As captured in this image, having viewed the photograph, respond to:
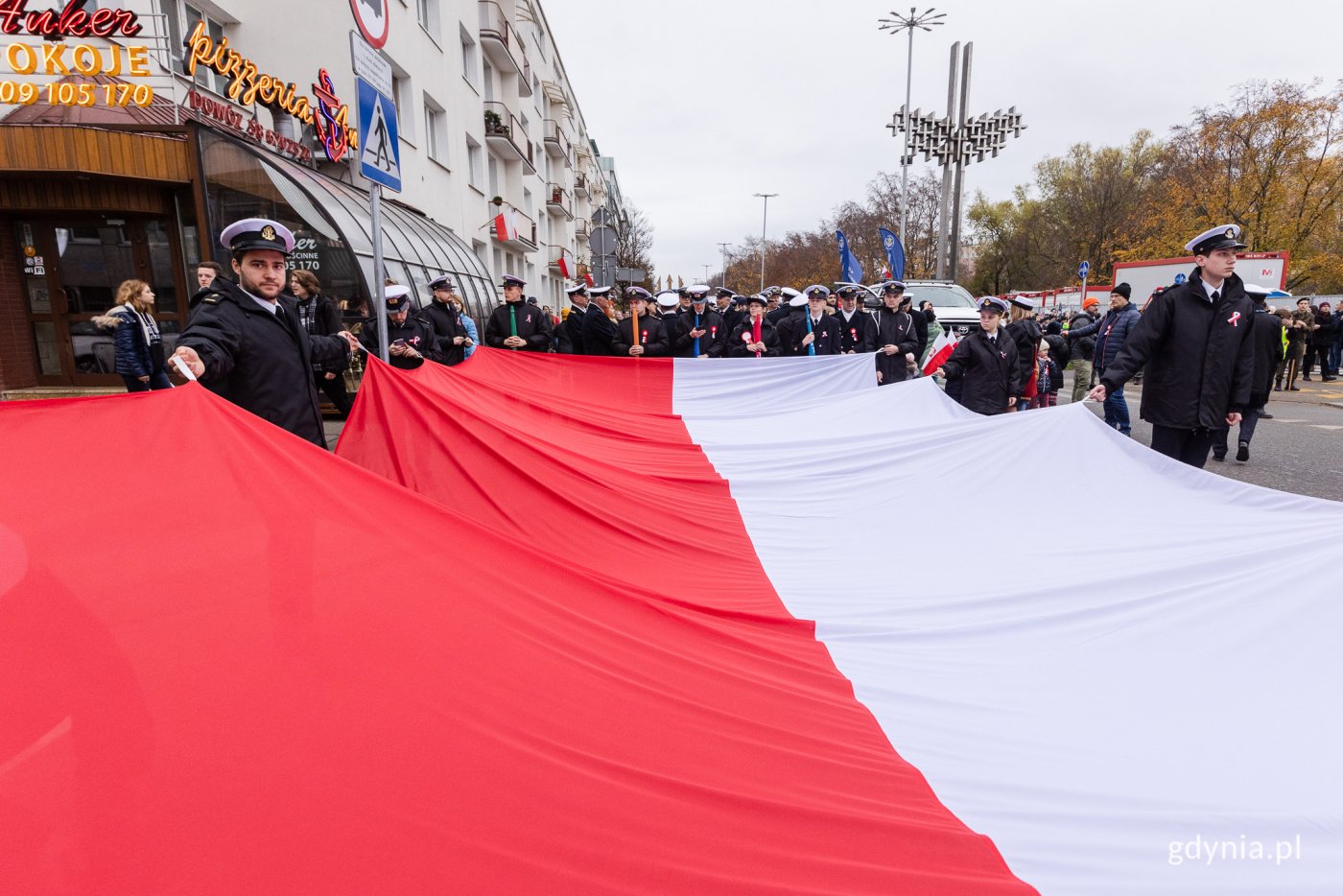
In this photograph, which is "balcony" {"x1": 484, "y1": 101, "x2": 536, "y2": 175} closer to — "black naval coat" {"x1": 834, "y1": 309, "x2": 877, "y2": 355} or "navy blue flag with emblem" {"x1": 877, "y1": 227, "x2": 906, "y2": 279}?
"navy blue flag with emblem" {"x1": 877, "y1": 227, "x2": 906, "y2": 279}

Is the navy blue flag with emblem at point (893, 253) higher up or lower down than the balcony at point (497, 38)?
lower down

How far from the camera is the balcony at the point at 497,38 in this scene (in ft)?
85.3

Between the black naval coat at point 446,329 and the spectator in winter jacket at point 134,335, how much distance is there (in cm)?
273

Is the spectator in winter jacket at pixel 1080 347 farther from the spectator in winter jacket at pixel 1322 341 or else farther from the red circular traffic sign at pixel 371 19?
the spectator in winter jacket at pixel 1322 341

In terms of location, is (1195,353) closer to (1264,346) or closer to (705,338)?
(1264,346)

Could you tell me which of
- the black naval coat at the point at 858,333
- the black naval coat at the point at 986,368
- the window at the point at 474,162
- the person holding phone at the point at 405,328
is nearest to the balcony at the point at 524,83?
the window at the point at 474,162

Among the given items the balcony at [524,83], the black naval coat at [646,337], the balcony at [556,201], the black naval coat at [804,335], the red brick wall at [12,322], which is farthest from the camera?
the balcony at [556,201]

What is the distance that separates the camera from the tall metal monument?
91.2ft

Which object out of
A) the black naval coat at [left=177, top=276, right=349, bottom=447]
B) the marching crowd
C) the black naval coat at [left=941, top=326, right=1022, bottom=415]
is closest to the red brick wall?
the marching crowd

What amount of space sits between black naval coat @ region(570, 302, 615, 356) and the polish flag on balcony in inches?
664

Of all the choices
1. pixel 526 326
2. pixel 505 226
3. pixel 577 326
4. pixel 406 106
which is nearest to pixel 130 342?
pixel 526 326

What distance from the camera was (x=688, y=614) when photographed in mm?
2391

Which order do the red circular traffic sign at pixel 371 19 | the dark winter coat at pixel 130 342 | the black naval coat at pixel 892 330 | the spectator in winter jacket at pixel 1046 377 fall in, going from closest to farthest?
the red circular traffic sign at pixel 371 19, the dark winter coat at pixel 130 342, the black naval coat at pixel 892 330, the spectator in winter jacket at pixel 1046 377

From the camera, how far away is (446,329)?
9.51 meters
